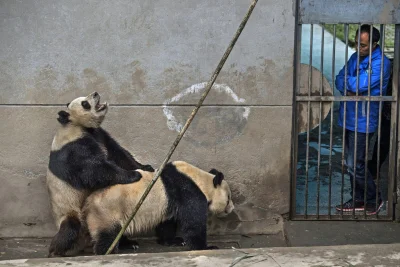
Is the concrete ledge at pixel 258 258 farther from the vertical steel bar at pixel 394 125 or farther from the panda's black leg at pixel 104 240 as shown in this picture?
the vertical steel bar at pixel 394 125

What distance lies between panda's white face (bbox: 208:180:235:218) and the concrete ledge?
4.40 ft

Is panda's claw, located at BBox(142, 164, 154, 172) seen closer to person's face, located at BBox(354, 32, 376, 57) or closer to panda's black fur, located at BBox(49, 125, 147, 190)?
panda's black fur, located at BBox(49, 125, 147, 190)

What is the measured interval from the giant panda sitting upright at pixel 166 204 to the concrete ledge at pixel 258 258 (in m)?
1.11

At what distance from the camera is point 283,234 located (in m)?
7.44

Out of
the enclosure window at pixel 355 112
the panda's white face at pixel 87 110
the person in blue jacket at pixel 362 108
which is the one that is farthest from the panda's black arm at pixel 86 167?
the person in blue jacket at pixel 362 108

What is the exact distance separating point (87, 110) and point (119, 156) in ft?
2.03

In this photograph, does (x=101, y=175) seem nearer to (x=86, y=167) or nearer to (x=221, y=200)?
(x=86, y=167)

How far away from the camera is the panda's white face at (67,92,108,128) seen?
6.76 metres

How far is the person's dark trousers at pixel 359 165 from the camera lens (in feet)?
25.0

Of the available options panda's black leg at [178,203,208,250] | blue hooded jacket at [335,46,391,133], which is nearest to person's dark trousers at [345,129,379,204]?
blue hooded jacket at [335,46,391,133]

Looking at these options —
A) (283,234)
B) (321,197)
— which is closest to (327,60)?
(321,197)

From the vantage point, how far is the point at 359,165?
7684 millimetres

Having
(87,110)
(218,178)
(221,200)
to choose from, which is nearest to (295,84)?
(218,178)

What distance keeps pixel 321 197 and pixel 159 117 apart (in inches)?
89.0
